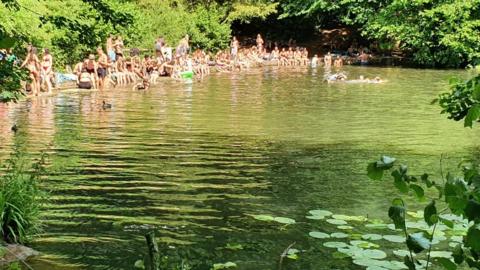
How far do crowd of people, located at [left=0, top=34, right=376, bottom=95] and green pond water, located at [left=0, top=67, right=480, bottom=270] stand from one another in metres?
1.22

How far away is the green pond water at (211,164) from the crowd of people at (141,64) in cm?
122

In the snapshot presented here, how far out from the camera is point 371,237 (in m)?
6.91

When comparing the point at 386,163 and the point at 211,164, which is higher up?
the point at 386,163

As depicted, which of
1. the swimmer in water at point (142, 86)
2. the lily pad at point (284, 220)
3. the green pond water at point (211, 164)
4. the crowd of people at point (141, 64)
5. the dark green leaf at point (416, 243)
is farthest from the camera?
the swimmer in water at point (142, 86)

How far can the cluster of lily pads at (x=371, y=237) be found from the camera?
6145mm

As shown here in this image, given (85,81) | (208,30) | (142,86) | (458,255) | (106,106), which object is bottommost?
(106,106)

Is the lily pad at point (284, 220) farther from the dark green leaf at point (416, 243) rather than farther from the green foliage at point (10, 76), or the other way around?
the dark green leaf at point (416, 243)

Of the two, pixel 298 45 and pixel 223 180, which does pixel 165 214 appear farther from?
pixel 298 45

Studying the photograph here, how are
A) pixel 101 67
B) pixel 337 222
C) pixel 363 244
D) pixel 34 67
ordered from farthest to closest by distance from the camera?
pixel 101 67 < pixel 34 67 < pixel 337 222 < pixel 363 244

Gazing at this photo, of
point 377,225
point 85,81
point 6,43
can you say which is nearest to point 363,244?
point 377,225

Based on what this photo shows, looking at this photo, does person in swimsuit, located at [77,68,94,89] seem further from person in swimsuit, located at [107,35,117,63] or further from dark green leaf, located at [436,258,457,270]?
dark green leaf, located at [436,258,457,270]

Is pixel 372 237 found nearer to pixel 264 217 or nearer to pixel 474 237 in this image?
pixel 264 217

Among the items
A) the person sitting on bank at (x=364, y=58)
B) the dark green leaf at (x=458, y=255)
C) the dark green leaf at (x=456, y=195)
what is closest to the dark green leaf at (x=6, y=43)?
the dark green leaf at (x=456, y=195)

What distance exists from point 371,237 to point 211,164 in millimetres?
4577
